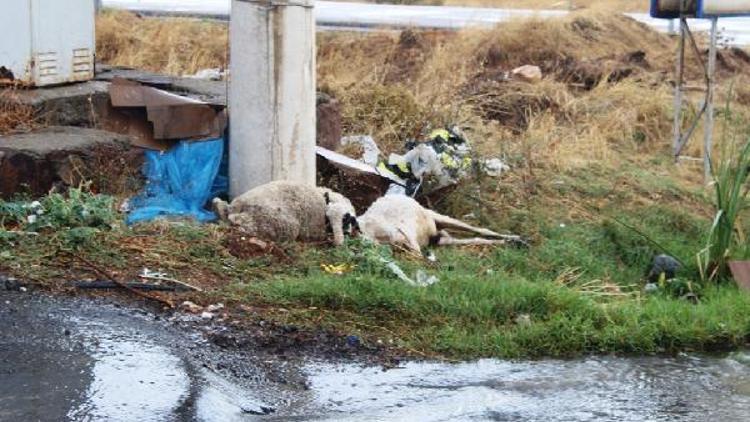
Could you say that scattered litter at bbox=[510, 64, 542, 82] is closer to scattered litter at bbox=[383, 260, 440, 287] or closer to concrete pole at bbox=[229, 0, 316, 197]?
concrete pole at bbox=[229, 0, 316, 197]

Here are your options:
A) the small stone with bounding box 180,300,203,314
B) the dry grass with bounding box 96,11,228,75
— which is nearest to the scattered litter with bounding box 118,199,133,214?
the small stone with bounding box 180,300,203,314

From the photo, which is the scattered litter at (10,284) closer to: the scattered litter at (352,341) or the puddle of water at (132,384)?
the puddle of water at (132,384)

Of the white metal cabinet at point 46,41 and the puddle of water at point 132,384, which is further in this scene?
the white metal cabinet at point 46,41

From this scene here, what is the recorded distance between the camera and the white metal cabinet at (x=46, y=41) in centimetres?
816

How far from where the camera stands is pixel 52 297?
19.9 feet

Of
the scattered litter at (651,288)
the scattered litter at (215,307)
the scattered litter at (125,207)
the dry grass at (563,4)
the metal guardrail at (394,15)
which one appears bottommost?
the scattered litter at (651,288)

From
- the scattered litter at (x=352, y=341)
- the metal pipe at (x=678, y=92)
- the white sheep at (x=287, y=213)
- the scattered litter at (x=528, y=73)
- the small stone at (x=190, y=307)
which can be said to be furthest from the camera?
the scattered litter at (x=528, y=73)

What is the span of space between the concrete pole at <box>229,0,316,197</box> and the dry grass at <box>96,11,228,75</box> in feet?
15.2

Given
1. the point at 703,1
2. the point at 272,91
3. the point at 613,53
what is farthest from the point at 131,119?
the point at 613,53

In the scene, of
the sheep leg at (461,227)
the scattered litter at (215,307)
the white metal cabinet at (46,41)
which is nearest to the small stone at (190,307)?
Answer: the scattered litter at (215,307)

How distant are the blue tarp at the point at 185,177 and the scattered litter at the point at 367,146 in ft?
4.82

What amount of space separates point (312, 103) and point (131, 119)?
140cm

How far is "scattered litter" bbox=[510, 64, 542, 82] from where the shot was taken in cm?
1475

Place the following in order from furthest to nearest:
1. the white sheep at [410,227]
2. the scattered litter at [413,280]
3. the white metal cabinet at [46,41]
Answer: the white metal cabinet at [46,41], the white sheep at [410,227], the scattered litter at [413,280]
